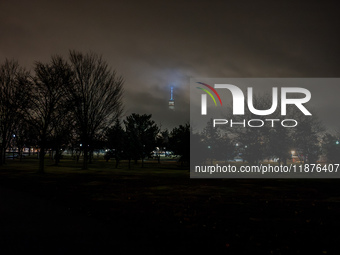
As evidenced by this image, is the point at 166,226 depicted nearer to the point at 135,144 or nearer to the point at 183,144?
the point at 183,144

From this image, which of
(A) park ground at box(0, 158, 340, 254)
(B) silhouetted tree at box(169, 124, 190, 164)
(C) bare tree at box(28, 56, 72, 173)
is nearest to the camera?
(A) park ground at box(0, 158, 340, 254)

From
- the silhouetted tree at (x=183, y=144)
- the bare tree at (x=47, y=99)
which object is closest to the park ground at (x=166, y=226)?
the bare tree at (x=47, y=99)

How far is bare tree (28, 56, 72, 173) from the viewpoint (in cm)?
2631

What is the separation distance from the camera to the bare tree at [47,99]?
26312 millimetres

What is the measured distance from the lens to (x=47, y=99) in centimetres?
2684

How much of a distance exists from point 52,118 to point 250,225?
74.9 ft

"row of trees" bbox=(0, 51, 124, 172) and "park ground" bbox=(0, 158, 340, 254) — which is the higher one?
"row of trees" bbox=(0, 51, 124, 172)

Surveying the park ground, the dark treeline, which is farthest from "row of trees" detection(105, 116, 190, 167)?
the park ground

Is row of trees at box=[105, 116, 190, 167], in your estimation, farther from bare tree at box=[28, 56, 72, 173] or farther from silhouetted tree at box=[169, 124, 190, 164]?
bare tree at box=[28, 56, 72, 173]

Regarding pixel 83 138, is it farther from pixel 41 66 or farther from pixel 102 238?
pixel 102 238

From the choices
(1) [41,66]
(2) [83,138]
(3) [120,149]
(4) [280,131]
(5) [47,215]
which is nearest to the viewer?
(5) [47,215]

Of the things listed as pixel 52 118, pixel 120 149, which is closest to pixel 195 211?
pixel 52 118

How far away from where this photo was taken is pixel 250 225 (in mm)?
8062

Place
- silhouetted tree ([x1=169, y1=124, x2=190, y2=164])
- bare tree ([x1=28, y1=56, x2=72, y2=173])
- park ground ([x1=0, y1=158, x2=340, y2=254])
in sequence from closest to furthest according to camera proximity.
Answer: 1. park ground ([x1=0, y1=158, x2=340, y2=254])
2. bare tree ([x1=28, y1=56, x2=72, y2=173])
3. silhouetted tree ([x1=169, y1=124, x2=190, y2=164])
